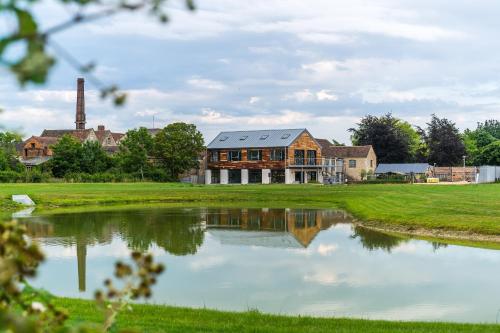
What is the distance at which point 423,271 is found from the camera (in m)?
19.2

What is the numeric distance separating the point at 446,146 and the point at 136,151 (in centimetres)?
4756

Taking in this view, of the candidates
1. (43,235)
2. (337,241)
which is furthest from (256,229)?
(43,235)

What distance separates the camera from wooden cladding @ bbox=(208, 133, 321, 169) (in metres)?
80.6

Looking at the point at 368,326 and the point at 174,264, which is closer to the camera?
the point at 368,326

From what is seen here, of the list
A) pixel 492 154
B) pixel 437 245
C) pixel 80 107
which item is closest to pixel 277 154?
pixel 492 154

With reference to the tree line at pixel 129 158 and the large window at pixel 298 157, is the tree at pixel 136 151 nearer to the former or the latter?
the tree line at pixel 129 158

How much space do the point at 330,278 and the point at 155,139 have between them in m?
68.0

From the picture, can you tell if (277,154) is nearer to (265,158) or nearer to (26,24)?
(265,158)

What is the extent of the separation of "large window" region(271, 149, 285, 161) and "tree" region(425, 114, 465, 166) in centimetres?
2987

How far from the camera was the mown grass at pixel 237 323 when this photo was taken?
32.3 feet

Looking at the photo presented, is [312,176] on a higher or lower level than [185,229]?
higher

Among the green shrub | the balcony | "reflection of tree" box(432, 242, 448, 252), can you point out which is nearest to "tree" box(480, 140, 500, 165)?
the balcony

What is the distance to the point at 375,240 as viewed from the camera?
27.6 meters

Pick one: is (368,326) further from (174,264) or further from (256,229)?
(256,229)
